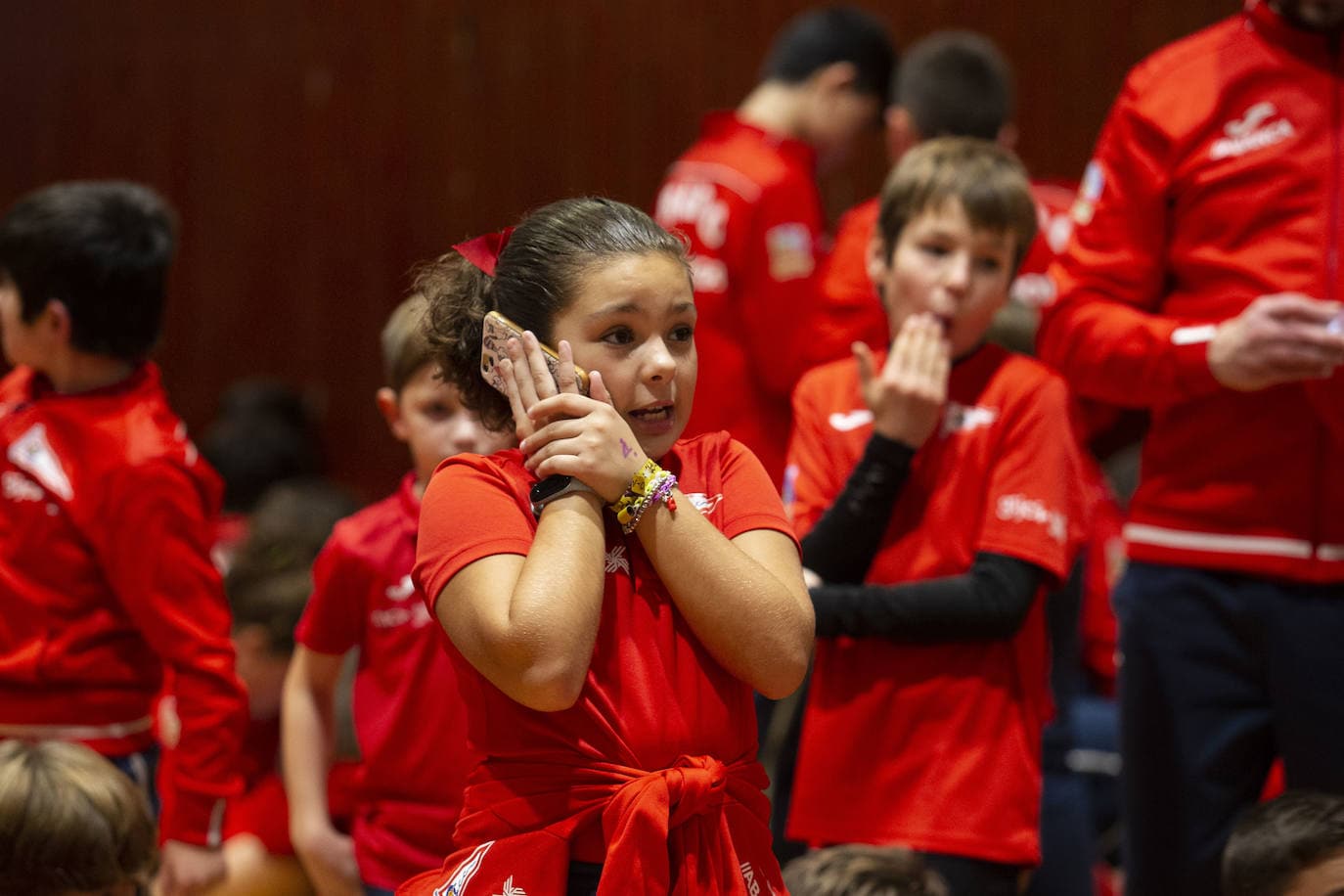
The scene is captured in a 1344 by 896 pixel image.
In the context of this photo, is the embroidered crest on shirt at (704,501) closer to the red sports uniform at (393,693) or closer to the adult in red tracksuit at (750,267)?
the red sports uniform at (393,693)

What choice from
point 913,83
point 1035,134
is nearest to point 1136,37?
point 1035,134

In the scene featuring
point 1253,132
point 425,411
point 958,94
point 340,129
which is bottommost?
point 340,129

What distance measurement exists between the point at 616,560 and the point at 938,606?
2.54ft

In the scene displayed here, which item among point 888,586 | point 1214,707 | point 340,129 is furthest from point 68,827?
point 340,129

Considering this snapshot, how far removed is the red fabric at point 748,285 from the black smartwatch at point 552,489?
103 inches

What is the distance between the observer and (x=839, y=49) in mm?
5027

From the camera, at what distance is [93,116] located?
7.20 m

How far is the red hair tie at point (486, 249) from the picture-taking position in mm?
2082

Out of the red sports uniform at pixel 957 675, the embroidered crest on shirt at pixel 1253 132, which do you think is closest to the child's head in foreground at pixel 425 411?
the red sports uniform at pixel 957 675

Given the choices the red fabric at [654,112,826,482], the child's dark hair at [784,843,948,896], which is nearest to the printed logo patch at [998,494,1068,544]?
the child's dark hair at [784,843,948,896]

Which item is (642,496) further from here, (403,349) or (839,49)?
(839,49)

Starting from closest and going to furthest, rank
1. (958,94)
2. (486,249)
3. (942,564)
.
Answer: (486,249), (942,564), (958,94)

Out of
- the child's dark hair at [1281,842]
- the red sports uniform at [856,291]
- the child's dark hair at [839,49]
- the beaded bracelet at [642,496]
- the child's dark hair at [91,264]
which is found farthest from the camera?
the child's dark hair at [839,49]

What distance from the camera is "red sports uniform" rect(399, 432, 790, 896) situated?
5.94 ft
